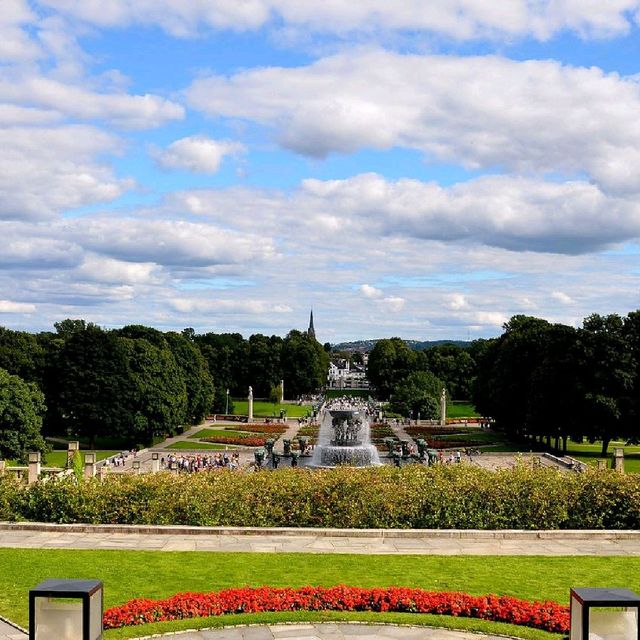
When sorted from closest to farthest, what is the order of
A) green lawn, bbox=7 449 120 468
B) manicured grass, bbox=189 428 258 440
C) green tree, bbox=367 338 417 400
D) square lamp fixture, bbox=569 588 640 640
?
square lamp fixture, bbox=569 588 640 640, green lawn, bbox=7 449 120 468, manicured grass, bbox=189 428 258 440, green tree, bbox=367 338 417 400

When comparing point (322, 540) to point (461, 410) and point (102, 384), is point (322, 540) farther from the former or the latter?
point (461, 410)

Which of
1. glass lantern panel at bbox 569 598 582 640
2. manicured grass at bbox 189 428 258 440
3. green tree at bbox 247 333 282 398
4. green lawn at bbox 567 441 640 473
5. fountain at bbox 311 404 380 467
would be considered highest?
green tree at bbox 247 333 282 398

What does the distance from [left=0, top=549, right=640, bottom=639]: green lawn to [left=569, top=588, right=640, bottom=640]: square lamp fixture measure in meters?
5.94

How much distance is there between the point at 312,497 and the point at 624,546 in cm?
725

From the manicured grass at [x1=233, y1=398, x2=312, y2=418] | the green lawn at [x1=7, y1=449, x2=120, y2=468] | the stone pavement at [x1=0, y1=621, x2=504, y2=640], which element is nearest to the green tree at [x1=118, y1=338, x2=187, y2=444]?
the green lawn at [x1=7, y1=449, x2=120, y2=468]

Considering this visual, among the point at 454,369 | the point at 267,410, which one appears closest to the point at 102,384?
the point at 267,410

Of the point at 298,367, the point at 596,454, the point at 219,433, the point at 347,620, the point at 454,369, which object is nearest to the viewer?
the point at 347,620

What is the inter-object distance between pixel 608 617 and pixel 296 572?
821cm

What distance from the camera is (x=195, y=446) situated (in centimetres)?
5691

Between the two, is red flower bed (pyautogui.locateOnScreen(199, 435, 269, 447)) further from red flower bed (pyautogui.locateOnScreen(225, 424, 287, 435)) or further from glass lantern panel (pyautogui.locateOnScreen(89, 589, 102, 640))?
glass lantern panel (pyautogui.locateOnScreen(89, 589, 102, 640))

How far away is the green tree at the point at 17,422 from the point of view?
40.8m

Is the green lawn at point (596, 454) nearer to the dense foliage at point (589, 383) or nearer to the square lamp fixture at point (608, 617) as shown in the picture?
the dense foliage at point (589, 383)

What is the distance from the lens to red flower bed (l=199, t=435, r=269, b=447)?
57997mm

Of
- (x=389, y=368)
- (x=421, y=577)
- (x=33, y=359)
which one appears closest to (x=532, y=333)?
(x=33, y=359)
